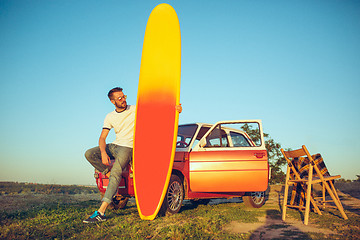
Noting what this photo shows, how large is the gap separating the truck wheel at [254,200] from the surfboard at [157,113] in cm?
291

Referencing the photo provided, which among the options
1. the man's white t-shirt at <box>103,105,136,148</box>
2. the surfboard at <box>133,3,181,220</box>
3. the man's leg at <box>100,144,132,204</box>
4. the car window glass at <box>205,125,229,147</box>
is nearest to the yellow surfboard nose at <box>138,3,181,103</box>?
the surfboard at <box>133,3,181,220</box>

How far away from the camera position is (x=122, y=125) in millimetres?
5523

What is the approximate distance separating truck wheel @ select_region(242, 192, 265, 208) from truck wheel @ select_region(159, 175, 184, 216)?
2103mm

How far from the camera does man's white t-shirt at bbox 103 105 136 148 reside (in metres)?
5.48

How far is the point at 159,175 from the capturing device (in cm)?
553

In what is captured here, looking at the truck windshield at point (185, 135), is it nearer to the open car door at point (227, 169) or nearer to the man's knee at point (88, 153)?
the open car door at point (227, 169)

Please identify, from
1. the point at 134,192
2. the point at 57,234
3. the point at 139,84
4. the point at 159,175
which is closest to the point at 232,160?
the point at 159,175

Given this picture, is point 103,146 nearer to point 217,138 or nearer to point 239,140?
point 217,138

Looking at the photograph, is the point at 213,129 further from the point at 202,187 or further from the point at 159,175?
the point at 159,175

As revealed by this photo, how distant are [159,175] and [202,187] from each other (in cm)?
116

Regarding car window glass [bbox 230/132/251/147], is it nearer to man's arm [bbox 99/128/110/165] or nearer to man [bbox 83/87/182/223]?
man [bbox 83/87/182/223]

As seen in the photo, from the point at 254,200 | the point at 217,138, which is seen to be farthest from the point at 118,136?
the point at 254,200

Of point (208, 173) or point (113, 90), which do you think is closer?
point (113, 90)

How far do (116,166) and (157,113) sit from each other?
1385 millimetres
